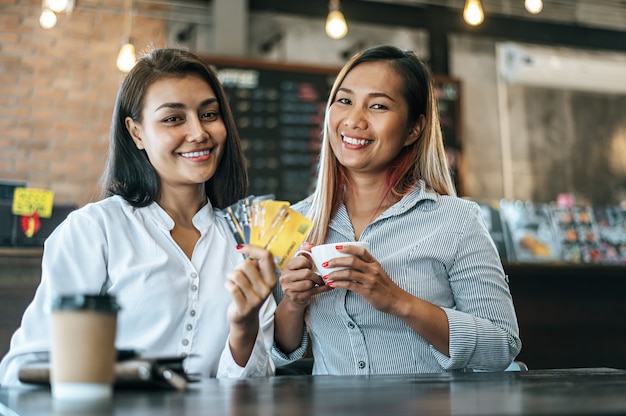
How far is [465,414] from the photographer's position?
893mm

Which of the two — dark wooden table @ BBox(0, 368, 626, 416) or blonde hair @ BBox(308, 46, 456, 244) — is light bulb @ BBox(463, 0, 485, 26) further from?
dark wooden table @ BBox(0, 368, 626, 416)

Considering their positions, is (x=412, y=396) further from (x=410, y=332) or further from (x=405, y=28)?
(x=405, y=28)

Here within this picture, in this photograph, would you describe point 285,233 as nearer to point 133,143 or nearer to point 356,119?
point 356,119

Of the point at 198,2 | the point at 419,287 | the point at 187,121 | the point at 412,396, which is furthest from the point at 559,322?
the point at 198,2

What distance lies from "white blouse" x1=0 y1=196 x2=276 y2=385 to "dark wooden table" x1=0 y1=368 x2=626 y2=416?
0.38m

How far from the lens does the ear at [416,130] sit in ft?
7.06

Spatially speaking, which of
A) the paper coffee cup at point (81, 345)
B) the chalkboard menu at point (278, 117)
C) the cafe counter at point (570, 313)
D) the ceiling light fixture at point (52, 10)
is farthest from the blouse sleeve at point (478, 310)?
the chalkboard menu at point (278, 117)

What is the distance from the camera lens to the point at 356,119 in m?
2.02

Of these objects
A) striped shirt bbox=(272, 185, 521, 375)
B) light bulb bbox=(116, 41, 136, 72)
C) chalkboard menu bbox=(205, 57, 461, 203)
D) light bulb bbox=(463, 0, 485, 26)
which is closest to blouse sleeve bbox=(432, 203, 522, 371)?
striped shirt bbox=(272, 185, 521, 375)

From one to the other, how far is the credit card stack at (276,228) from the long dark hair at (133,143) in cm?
49

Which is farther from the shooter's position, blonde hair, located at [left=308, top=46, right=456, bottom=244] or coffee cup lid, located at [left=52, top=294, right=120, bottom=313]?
blonde hair, located at [left=308, top=46, right=456, bottom=244]

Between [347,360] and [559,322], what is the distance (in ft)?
7.47

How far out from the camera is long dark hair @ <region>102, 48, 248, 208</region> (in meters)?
1.98

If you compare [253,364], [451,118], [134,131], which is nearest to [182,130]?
[134,131]
